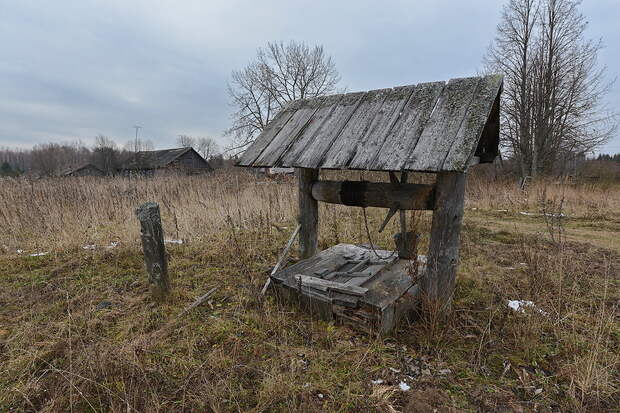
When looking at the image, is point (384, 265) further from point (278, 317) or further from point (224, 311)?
point (224, 311)

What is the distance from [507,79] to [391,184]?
61.2ft

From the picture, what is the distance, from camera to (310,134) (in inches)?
111

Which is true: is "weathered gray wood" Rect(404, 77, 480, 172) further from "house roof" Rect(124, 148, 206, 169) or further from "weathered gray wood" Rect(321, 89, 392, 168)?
"house roof" Rect(124, 148, 206, 169)

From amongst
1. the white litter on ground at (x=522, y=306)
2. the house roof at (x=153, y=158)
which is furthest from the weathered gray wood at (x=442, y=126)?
the house roof at (x=153, y=158)

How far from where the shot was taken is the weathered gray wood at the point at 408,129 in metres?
2.14

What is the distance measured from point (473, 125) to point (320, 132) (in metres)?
1.30

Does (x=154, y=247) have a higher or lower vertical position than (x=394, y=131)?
lower

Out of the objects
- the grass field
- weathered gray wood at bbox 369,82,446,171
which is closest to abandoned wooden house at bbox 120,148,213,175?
the grass field

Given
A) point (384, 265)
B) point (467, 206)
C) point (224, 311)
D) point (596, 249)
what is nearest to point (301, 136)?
point (384, 265)

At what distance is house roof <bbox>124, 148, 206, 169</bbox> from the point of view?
31141 millimetres

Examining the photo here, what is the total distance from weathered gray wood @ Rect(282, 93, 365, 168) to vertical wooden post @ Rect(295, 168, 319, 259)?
569 mm

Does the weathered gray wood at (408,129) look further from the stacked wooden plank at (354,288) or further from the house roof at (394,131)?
the stacked wooden plank at (354,288)

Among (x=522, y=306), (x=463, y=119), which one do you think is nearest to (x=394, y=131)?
(x=463, y=119)

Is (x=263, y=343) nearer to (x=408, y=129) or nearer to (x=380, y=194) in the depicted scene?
(x=380, y=194)
